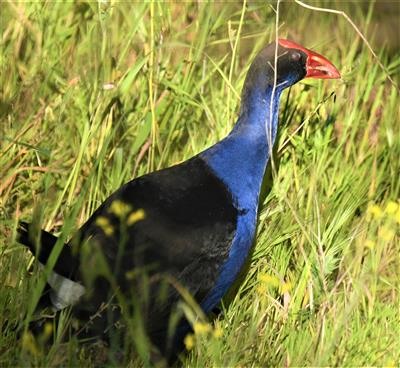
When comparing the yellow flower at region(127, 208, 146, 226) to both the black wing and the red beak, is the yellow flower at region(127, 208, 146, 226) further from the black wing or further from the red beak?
the red beak

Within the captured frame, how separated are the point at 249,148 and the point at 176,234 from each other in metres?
0.44

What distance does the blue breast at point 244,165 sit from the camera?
3420 mm

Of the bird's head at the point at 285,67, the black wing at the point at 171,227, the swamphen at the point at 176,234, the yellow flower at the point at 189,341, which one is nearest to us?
the yellow flower at the point at 189,341

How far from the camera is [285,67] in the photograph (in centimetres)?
376

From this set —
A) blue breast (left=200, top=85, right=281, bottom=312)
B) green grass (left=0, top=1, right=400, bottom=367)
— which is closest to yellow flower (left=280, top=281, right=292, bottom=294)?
green grass (left=0, top=1, right=400, bottom=367)

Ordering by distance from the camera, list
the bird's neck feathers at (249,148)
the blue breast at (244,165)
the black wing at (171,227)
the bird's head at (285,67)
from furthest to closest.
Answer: the bird's head at (285,67) → the bird's neck feathers at (249,148) → the blue breast at (244,165) → the black wing at (171,227)

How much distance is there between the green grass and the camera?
3.45 meters

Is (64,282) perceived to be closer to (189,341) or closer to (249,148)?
(189,341)

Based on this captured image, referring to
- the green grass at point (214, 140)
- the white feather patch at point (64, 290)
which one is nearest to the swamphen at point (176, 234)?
the white feather patch at point (64, 290)

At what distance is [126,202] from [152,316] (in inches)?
13.9

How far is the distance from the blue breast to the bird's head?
0.04 metres

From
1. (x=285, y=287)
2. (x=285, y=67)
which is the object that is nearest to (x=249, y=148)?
(x=285, y=67)

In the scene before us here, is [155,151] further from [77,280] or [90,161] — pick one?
[77,280]

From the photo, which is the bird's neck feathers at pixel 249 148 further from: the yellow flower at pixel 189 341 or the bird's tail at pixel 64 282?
the bird's tail at pixel 64 282
